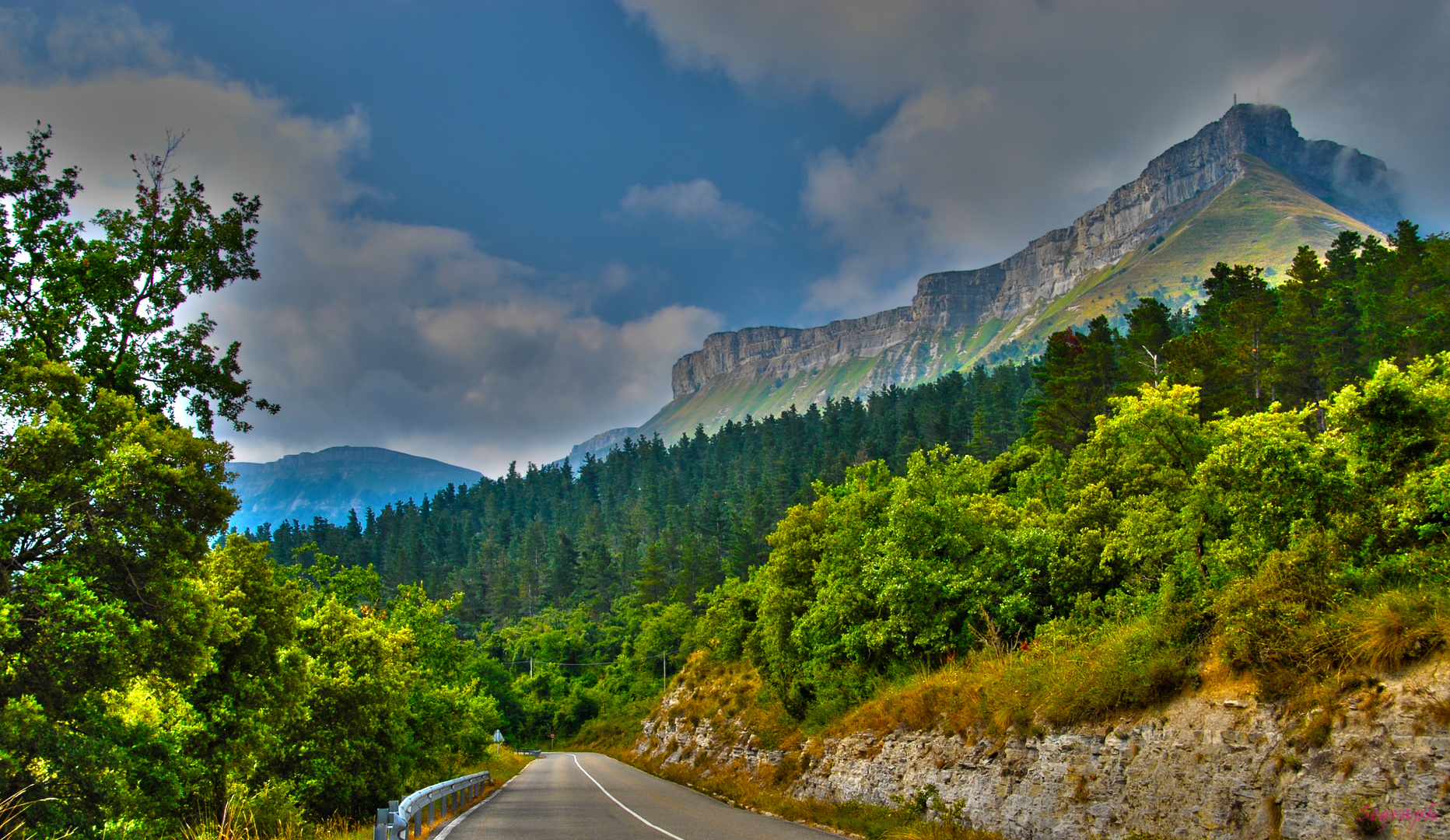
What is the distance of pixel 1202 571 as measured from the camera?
45.1 feet

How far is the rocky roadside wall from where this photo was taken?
8047mm

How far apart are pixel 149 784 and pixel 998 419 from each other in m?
87.9

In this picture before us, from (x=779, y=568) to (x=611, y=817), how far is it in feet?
45.9

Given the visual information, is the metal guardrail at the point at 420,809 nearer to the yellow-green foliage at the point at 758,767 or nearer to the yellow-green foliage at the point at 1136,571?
the yellow-green foliage at the point at 758,767

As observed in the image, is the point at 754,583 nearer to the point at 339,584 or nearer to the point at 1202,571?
the point at 339,584

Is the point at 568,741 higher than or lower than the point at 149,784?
lower

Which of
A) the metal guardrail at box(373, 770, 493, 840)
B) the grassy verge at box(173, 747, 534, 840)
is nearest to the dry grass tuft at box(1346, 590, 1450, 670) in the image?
the metal guardrail at box(373, 770, 493, 840)

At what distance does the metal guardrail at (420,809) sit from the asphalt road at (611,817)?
0.55m

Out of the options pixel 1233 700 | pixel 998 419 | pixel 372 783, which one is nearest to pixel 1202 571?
pixel 1233 700

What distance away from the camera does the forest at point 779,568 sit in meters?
10.0

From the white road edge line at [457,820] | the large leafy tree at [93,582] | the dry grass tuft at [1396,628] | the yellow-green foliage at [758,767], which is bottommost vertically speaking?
the yellow-green foliage at [758,767]

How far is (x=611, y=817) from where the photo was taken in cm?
1772

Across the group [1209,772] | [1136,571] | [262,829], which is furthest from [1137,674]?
[262,829]

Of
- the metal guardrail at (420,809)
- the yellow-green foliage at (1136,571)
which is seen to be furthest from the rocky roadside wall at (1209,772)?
the metal guardrail at (420,809)
